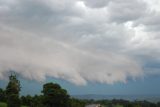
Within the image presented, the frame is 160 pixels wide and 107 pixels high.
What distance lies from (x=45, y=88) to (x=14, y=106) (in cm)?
1283

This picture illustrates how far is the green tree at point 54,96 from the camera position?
12538cm

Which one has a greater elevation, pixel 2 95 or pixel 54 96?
pixel 2 95

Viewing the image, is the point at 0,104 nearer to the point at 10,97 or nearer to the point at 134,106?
the point at 10,97

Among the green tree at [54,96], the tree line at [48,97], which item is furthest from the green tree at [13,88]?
the green tree at [54,96]

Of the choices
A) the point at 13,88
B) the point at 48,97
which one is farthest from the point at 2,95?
the point at 48,97

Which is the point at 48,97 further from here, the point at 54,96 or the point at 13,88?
the point at 13,88

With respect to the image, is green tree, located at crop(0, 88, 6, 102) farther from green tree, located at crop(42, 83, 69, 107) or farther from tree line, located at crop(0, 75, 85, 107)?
green tree, located at crop(42, 83, 69, 107)

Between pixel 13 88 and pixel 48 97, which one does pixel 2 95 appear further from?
pixel 48 97

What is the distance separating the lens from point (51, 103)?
12619 cm

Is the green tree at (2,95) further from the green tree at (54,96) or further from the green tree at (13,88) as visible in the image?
the green tree at (54,96)

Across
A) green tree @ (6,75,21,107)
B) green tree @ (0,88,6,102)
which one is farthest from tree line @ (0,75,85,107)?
green tree @ (0,88,6,102)

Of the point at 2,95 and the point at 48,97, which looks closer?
the point at 48,97

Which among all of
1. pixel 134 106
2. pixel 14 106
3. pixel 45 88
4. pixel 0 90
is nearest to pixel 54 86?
pixel 45 88

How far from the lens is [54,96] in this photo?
125m
